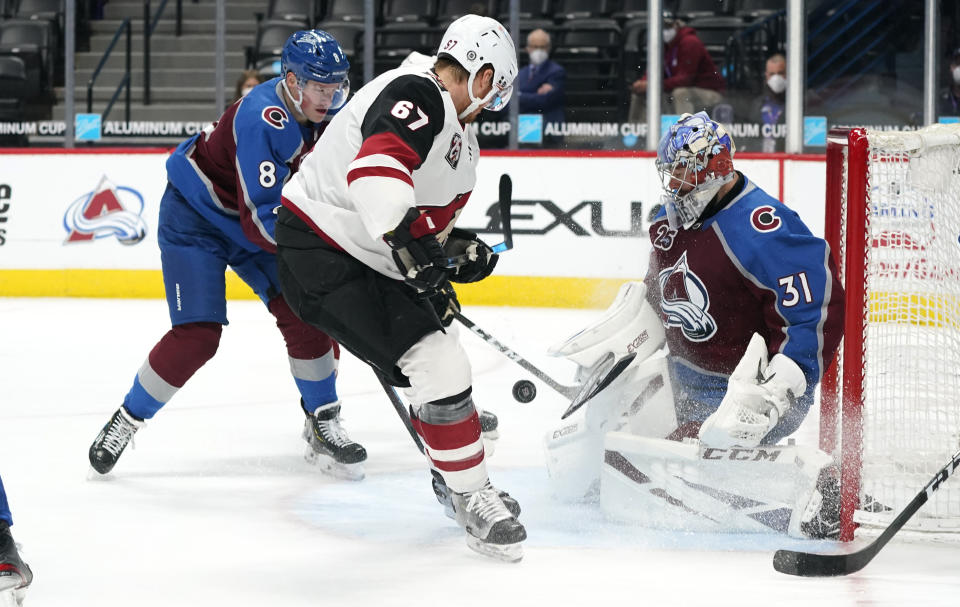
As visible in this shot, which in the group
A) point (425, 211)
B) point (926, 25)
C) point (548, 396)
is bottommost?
point (548, 396)

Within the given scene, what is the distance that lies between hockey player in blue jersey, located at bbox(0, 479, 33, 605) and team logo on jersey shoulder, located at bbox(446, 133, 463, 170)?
988mm

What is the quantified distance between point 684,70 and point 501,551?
16.6 ft

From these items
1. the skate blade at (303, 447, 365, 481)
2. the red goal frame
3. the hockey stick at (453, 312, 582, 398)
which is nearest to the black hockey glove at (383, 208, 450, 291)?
the red goal frame

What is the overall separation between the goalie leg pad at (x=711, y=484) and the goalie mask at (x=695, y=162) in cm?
48

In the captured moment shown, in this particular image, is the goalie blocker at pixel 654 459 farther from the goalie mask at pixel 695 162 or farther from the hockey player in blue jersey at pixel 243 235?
the hockey player in blue jersey at pixel 243 235

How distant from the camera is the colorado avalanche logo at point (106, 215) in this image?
6.91 m

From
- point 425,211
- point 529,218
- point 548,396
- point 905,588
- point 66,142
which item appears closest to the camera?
point 905,588

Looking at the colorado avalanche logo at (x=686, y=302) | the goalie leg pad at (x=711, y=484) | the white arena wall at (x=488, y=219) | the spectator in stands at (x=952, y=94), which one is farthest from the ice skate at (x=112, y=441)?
the spectator in stands at (x=952, y=94)

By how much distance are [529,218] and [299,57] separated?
371 centimetres

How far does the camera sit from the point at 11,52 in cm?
768

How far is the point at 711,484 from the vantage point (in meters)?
2.52

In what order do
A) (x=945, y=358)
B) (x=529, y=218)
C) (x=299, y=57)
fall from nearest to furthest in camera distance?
(x=945, y=358) → (x=299, y=57) → (x=529, y=218)

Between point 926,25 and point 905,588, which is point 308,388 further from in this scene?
point 926,25

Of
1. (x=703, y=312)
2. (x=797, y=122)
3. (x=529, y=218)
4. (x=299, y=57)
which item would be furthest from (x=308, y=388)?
(x=797, y=122)
